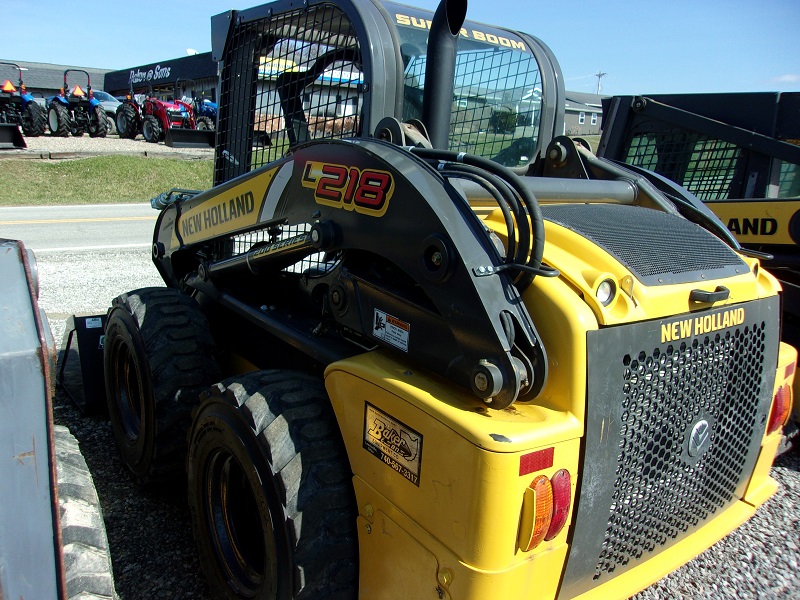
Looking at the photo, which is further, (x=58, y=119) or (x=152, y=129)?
(x=152, y=129)

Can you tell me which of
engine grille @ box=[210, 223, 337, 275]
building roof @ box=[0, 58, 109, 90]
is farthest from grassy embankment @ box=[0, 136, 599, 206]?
building roof @ box=[0, 58, 109, 90]

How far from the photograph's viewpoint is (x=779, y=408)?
8.58ft

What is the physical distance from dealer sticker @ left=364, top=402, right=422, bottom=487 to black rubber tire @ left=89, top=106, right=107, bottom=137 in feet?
86.2

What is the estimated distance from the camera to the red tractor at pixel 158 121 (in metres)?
23.0

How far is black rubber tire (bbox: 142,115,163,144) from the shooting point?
949 inches

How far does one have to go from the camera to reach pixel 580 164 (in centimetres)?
304

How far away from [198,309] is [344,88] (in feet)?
4.36

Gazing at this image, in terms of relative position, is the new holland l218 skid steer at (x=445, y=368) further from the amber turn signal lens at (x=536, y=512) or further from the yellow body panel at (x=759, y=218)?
the yellow body panel at (x=759, y=218)

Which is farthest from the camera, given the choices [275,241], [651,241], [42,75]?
[42,75]

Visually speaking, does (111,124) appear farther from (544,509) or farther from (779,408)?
(544,509)

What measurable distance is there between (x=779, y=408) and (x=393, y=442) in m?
1.74

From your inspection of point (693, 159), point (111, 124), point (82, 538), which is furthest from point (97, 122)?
point (82, 538)

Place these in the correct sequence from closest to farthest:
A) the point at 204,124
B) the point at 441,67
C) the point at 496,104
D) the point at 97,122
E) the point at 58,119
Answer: the point at 441,67 → the point at 496,104 → the point at 58,119 → the point at 97,122 → the point at 204,124

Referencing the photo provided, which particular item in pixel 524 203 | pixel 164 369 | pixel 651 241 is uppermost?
pixel 524 203
